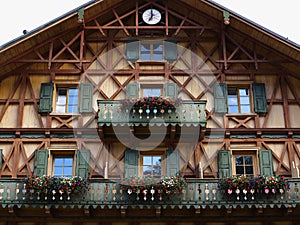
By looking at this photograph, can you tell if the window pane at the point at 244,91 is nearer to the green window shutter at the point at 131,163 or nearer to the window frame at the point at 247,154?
the window frame at the point at 247,154

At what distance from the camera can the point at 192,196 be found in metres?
18.9

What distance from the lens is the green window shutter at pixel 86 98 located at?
2161 centimetres

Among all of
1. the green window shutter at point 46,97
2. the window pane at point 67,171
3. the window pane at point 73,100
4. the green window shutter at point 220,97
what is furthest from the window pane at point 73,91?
the green window shutter at point 220,97

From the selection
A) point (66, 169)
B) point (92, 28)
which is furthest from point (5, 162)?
point (92, 28)

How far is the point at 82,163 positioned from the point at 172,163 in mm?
3323

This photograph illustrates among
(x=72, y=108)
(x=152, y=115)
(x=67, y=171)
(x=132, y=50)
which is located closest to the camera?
(x=152, y=115)

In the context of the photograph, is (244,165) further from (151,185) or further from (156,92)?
(156,92)

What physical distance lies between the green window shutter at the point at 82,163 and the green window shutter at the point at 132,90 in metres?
2.83

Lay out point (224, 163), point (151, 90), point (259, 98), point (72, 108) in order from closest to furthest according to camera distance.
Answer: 1. point (224, 163)
2. point (259, 98)
3. point (72, 108)
4. point (151, 90)

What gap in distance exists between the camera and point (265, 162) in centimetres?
2067

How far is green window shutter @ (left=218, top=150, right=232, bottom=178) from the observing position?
20469 millimetres

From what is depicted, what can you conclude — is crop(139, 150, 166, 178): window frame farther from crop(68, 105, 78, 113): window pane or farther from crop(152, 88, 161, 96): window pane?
crop(68, 105, 78, 113): window pane

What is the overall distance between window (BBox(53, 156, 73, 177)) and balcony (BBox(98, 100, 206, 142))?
1.68 meters

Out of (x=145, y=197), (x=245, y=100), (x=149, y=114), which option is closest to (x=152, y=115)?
(x=149, y=114)
